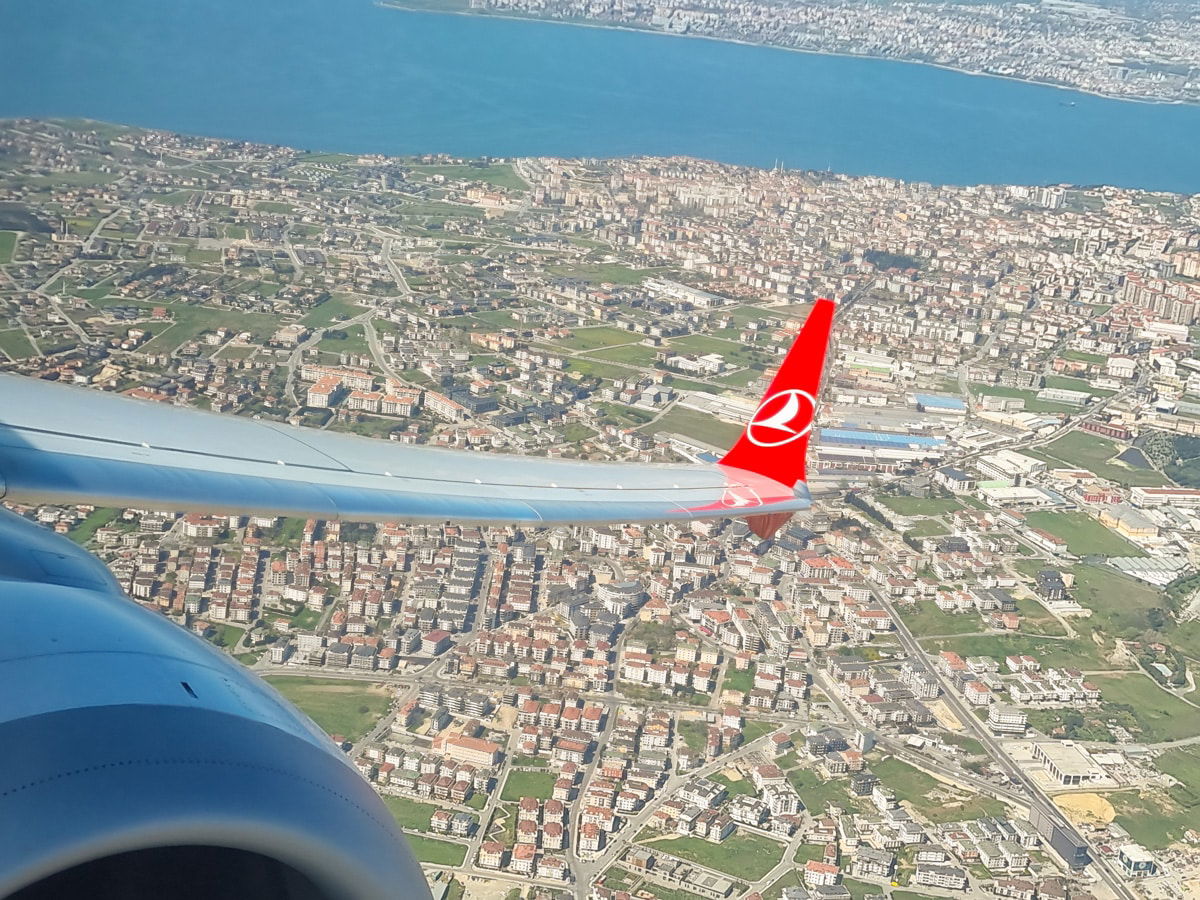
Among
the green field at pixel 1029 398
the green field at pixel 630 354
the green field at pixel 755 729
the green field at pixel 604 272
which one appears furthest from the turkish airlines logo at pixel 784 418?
the green field at pixel 604 272

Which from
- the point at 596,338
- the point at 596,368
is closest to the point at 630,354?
the point at 596,338

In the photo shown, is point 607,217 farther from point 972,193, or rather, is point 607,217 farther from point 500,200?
point 972,193

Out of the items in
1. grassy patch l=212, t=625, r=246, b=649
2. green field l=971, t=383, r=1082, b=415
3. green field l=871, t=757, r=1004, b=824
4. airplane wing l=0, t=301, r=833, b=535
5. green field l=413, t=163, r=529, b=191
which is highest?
green field l=413, t=163, r=529, b=191

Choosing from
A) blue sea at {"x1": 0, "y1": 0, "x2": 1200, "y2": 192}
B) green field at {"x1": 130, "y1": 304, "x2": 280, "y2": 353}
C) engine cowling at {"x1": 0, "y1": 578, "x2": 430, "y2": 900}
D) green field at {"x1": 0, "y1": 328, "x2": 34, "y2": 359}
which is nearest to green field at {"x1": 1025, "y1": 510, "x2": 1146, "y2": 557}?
green field at {"x1": 130, "y1": 304, "x2": 280, "y2": 353}

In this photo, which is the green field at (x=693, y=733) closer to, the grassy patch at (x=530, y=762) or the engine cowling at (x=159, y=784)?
the grassy patch at (x=530, y=762)

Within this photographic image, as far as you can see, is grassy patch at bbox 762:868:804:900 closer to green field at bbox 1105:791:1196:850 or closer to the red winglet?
green field at bbox 1105:791:1196:850

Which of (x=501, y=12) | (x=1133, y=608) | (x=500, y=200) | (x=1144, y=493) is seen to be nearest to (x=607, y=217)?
(x=500, y=200)
